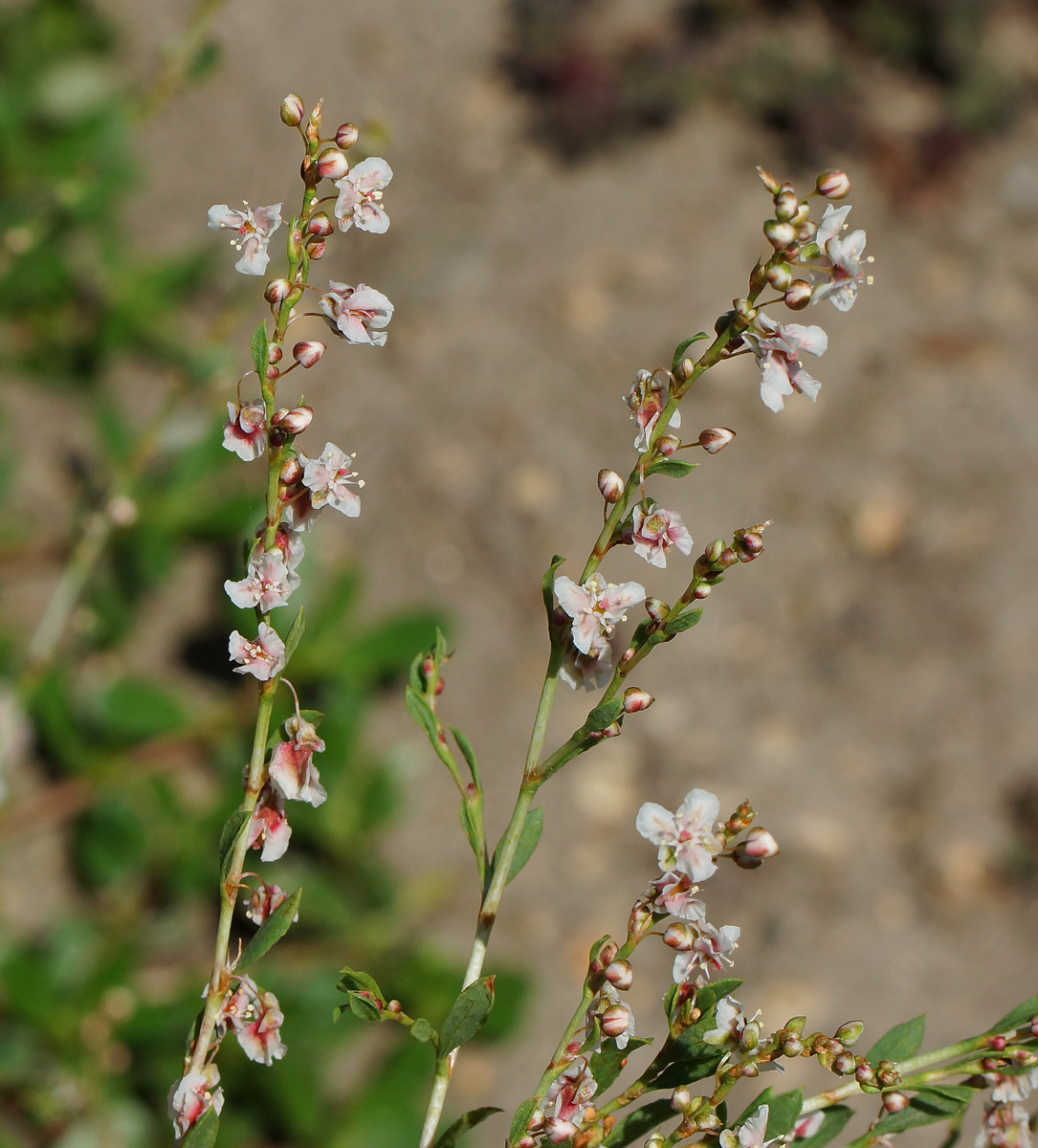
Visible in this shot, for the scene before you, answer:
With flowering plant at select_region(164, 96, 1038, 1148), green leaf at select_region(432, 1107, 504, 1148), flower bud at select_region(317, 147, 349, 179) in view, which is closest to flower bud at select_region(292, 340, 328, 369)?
flowering plant at select_region(164, 96, 1038, 1148)

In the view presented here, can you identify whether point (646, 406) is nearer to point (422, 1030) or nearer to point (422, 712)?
point (422, 712)

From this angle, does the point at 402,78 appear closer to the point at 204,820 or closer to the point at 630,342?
the point at 630,342

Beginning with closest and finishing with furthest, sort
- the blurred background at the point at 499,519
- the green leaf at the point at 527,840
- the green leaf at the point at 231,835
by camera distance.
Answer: the green leaf at the point at 231,835
the green leaf at the point at 527,840
the blurred background at the point at 499,519

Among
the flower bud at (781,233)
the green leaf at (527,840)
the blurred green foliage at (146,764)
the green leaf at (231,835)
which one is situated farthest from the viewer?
the blurred green foliage at (146,764)

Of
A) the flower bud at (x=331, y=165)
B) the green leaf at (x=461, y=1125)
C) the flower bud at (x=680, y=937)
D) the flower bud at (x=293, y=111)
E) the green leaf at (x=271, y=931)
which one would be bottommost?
the green leaf at (x=461, y=1125)

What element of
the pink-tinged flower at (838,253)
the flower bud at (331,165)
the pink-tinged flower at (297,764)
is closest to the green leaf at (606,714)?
the pink-tinged flower at (297,764)

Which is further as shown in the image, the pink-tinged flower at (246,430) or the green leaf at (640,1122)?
the green leaf at (640,1122)

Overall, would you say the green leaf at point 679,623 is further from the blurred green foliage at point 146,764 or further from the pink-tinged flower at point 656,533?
the blurred green foliage at point 146,764
